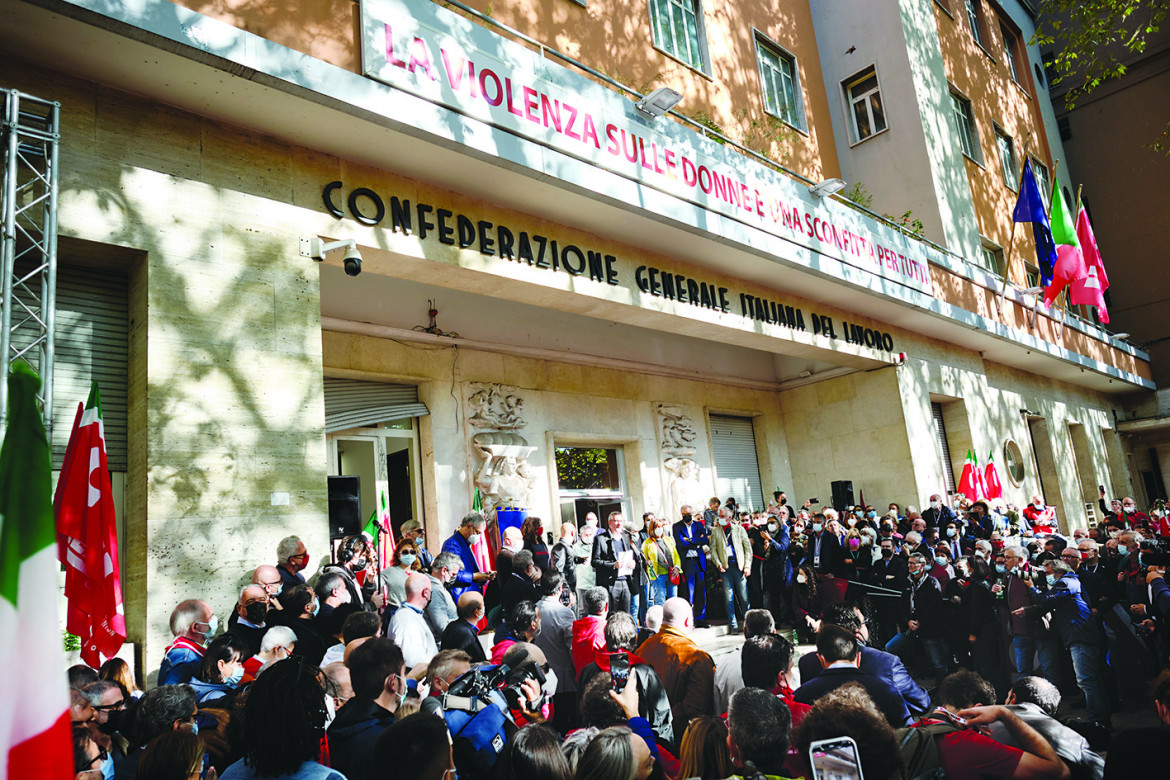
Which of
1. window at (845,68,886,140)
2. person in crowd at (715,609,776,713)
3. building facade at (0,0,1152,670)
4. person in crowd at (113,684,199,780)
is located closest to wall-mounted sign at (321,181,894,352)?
building facade at (0,0,1152,670)

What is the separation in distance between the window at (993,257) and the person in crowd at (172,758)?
2109 cm

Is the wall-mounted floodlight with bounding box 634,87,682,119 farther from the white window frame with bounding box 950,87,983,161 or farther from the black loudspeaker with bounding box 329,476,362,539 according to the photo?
the white window frame with bounding box 950,87,983,161

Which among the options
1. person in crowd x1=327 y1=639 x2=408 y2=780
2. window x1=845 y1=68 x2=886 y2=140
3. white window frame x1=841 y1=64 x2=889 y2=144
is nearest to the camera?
person in crowd x1=327 y1=639 x2=408 y2=780

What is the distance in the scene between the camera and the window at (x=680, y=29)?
43.5ft

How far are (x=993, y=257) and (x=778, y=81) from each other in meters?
8.51

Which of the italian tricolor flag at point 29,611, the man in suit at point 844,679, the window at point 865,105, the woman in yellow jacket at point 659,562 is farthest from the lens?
the window at point 865,105

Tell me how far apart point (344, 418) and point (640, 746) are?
800 cm

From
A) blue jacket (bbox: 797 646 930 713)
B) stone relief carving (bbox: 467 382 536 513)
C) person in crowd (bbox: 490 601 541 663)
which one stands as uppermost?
Result: stone relief carving (bbox: 467 382 536 513)

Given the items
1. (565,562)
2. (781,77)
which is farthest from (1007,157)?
(565,562)

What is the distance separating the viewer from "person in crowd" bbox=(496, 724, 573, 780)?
3.00 meters

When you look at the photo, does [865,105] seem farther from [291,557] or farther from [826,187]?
[291,557]

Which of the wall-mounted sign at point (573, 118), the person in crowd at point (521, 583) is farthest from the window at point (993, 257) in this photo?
the person in crowd at point (521, 583)

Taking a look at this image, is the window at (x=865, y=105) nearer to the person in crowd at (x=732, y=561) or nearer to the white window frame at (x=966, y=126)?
the white window frame at (x=966, y=126)

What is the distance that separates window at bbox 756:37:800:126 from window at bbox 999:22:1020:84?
13.1m
